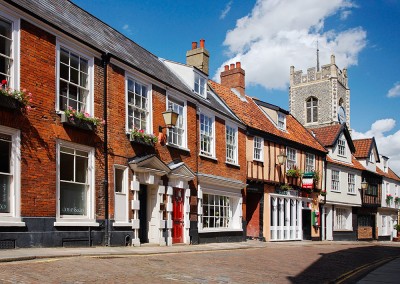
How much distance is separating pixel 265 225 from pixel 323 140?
1246 cm

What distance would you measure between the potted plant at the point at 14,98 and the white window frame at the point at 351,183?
30240mm

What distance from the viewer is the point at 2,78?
38.9 feet

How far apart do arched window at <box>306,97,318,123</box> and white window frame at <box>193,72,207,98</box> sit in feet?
179

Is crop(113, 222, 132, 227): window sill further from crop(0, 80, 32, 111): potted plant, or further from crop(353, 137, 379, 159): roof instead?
crop(353, 137, 379, 159): roof

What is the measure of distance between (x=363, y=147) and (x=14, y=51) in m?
36.2

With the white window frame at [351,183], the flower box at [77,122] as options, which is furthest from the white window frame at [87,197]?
the white window frame at [351,183]

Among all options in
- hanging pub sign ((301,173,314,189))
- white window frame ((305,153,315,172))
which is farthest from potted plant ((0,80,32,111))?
white window frame ((305,153,315,172))

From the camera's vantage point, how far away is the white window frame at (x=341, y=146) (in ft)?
122

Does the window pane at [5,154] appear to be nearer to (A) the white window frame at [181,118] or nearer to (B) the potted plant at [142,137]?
(B) the potted plant at [142,137]

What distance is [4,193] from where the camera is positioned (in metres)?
11.5

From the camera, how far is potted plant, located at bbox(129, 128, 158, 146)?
1609cm

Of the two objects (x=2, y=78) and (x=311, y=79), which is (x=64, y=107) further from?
(x=311, y=79)

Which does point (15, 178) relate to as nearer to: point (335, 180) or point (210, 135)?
point (210, 135)

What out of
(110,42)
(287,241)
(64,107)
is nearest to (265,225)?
(287,241)
